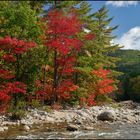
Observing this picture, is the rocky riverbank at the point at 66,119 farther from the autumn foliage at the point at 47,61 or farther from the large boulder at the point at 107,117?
the autumn foliage at the point at 47,61

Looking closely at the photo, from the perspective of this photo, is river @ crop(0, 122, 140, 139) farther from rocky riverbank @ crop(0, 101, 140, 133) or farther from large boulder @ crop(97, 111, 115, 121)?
large boulder @ crop(97, 111, 115, 121)

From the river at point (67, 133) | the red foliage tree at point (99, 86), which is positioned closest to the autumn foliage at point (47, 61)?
the red foliage tree at point (99, 86)

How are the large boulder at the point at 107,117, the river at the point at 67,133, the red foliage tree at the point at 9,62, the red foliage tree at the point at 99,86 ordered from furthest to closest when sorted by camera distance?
the red foliage tree at the point at 99,86 → the large boulder at the point at 107,117 → the red foliage tree at the point at 9,62 → the river at the point at 67,133

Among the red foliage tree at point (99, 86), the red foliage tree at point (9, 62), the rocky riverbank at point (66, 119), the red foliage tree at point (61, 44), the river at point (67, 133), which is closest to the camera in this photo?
the river at point (67, 133)

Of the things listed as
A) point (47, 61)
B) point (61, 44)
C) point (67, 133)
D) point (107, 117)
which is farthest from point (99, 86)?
point (67, 133)

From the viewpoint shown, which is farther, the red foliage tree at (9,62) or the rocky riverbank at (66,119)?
the red foliage tree at (9,62)

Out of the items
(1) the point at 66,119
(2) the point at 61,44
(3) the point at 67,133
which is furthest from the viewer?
(2) the point at 61,44

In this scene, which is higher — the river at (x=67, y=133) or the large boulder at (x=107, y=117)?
the large boulder at (x=107, y=117)

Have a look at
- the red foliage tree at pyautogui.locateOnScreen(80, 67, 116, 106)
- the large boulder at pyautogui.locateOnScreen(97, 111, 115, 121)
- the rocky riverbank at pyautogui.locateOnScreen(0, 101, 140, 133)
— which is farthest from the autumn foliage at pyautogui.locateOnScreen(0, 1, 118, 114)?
the large boulder at pyautogui.locateOnScreen(97, 111, 115, 121)

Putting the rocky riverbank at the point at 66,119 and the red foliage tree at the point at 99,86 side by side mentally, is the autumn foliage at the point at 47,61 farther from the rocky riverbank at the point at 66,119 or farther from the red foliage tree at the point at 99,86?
the red foliage tree at the point at 99,86

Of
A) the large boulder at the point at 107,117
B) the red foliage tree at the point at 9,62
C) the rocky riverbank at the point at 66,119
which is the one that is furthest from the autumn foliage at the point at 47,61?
the large boulder at the point at 107,117

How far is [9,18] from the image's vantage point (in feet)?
109

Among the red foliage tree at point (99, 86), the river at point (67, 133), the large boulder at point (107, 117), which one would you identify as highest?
the red foliage tree at point (99, 86)

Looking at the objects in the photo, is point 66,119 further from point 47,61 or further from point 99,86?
point 99,86
